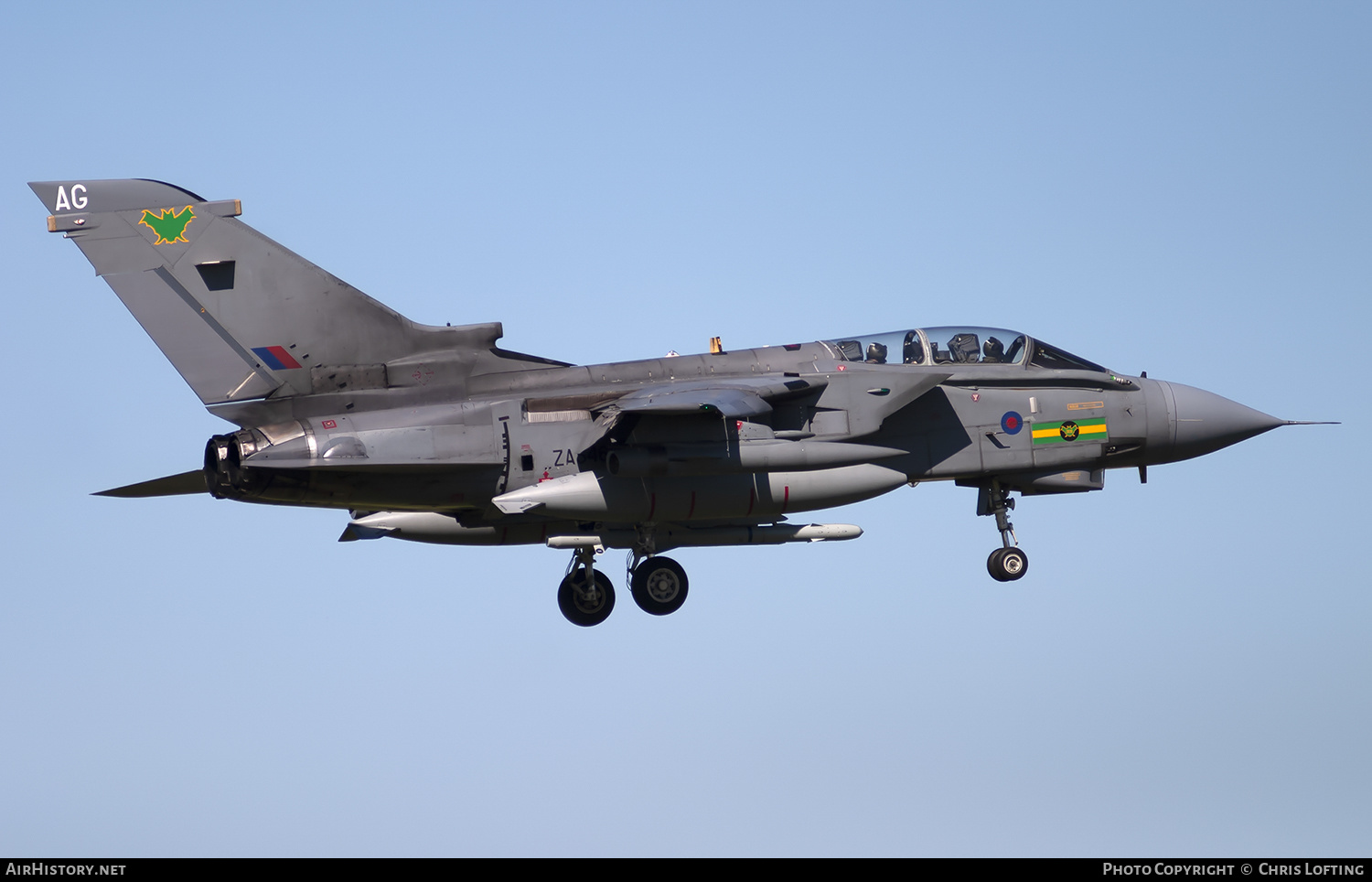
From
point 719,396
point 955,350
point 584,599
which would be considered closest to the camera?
point 719,396

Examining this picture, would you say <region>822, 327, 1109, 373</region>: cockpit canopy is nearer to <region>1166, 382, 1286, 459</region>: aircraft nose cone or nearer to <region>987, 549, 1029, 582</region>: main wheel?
<region>1166, 382, 1286, 459</region>: aircraft nose cone

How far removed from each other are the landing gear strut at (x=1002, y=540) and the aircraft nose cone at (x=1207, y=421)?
249 cm

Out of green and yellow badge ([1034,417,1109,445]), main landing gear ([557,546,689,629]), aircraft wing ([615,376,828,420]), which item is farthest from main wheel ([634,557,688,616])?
green and yellow badge ([1034,417,1109,445])

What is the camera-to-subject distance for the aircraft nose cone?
21.0 m

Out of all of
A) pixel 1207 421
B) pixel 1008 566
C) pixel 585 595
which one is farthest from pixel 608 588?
pixel 1207 421

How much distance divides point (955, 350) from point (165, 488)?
1005 cm

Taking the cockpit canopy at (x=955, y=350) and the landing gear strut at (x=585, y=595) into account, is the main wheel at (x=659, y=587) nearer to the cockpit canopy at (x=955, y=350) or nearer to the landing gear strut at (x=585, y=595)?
the landing gear strut at (x=585, y=595)

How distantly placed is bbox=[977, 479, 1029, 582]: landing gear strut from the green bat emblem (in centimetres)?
1055

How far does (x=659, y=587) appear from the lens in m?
20.7

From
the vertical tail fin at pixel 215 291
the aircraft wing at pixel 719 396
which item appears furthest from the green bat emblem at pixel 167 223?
the aircraft wing at pixel 719 396

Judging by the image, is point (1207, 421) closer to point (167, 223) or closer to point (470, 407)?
point (470, 407)
